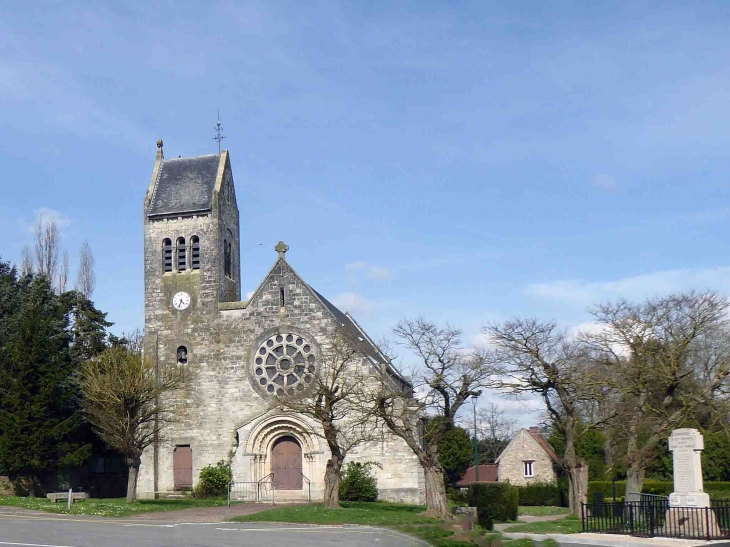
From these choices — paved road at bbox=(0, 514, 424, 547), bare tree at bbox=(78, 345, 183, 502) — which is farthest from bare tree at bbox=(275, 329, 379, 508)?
paved road at bbox=(0, 514, 424, 547)

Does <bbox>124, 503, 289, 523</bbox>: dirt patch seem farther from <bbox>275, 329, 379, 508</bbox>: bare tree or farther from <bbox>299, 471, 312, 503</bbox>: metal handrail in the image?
<bbox>299, 471, 312, 503</bbox>: metal handrail

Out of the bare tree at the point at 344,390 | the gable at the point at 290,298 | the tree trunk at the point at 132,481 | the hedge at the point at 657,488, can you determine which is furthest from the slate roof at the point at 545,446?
the tree trunk at the point at 132,481

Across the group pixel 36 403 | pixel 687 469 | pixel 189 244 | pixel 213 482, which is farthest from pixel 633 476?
pixel 36 403

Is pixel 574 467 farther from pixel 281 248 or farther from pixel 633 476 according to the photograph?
pixel 281 248

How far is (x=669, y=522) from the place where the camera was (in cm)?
2005

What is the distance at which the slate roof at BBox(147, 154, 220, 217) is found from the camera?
4031cm

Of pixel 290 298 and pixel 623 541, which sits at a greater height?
pixel 290 298

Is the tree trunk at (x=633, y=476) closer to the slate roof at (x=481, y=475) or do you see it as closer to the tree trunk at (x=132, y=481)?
the tree trunk at (x=132, y=481)

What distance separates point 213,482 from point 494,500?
1319cm

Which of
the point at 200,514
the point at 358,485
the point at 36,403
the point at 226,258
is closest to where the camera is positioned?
the point at 200,514

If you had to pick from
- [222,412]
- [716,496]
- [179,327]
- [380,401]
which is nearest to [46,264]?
[179,327]

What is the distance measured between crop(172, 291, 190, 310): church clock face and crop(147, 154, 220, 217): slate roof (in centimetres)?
411

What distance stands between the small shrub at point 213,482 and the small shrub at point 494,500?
37.8 ft

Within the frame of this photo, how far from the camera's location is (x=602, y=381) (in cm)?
2827
